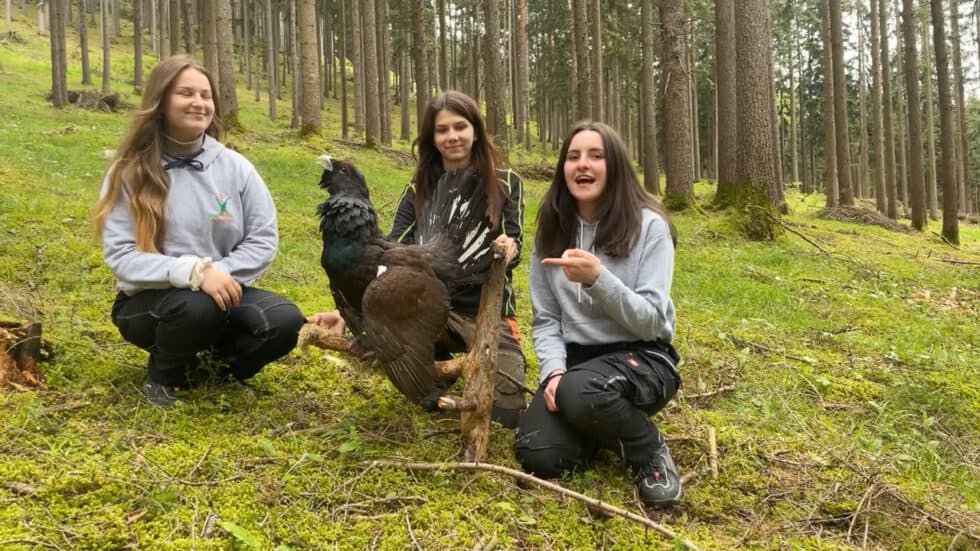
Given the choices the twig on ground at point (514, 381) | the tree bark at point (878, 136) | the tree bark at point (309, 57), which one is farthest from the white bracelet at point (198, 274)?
the tree bark at point (878, 136)

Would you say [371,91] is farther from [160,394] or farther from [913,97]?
[160,394]

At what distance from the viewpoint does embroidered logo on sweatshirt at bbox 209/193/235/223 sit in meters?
3.45

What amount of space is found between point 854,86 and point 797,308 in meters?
43.7

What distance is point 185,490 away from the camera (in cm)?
254

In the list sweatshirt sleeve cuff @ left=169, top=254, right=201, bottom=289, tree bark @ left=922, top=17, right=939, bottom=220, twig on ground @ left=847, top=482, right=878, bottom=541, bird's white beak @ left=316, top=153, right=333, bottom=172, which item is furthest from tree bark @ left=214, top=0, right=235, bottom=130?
tree bark @ left=922, top=17, right=939, bottom=220

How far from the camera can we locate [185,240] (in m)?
3.38

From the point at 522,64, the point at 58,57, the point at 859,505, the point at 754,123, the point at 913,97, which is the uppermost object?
the point at 522,64

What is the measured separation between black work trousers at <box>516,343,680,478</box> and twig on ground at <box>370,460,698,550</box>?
8.8 inches

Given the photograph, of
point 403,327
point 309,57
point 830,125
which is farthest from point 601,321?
point 830,125

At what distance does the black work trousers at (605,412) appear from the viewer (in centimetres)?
295

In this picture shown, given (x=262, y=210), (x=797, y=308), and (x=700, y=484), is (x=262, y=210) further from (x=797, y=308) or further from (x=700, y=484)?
(x=797, y=308)

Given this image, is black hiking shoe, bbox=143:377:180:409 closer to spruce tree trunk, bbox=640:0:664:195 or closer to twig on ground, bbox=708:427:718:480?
twig on ground, bbox=708:427:718:480

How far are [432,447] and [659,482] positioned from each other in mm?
1230

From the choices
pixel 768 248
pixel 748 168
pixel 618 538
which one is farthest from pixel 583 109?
pixel 618 538
